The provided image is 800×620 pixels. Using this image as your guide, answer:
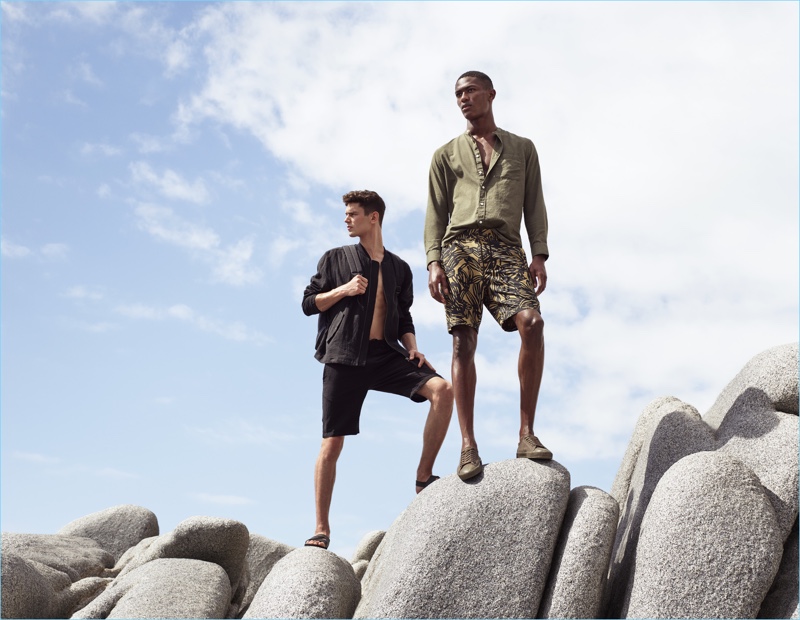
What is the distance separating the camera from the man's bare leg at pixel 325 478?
965 centimetres

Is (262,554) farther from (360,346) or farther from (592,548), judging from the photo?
(592,548)

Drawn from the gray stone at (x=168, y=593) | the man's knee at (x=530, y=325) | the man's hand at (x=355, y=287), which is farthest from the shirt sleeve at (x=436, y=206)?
the gray stone at (x=168, y=593)

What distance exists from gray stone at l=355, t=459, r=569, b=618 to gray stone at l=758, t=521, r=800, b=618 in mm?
1769

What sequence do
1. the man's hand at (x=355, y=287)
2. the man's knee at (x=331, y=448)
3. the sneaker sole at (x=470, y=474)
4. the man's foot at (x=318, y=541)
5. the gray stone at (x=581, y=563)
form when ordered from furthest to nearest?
the man's hand at (x=355, y=287), the man's knee at (x=331, y=448), the man's foot at (x=318, y=541), the sneaker sole at (x=470, y=474), the gray stone at (x=581, y=563)

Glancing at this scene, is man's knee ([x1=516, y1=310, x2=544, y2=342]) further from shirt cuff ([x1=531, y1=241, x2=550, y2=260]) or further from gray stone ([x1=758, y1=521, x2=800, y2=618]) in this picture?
gray stone ([x1=758, y1=521, x2=800, y2=618])

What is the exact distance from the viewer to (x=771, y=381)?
8.60 meters

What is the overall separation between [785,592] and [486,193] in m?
4.33

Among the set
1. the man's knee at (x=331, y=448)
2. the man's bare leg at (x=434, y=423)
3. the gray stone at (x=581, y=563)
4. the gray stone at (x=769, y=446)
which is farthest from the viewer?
the man's knee at (x=331, y=448)

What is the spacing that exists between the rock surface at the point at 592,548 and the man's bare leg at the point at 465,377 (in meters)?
0.48

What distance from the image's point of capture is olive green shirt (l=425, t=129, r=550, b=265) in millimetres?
8398

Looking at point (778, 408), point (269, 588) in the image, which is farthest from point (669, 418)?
point (269, 588)

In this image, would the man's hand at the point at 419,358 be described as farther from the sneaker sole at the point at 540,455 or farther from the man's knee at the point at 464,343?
the sneaker sole at the point at 540,455

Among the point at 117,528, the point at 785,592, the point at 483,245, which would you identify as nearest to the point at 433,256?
the point at 483,245

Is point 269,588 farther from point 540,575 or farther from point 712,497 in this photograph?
point 712,497
